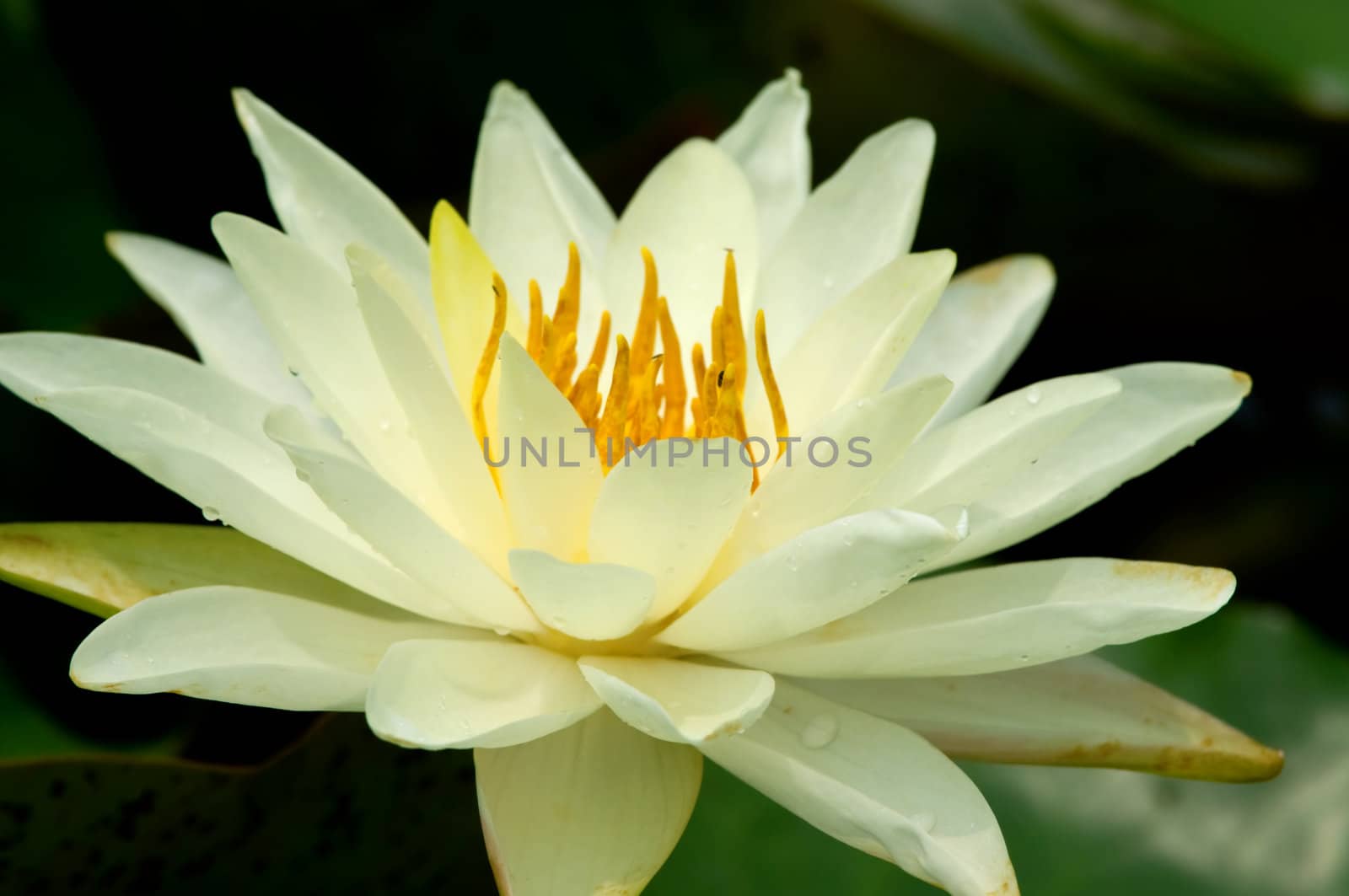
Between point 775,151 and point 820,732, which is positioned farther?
point 775,151

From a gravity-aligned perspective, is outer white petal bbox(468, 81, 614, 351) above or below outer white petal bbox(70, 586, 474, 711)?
above

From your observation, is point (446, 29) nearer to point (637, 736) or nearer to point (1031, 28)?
point (1031, 28)

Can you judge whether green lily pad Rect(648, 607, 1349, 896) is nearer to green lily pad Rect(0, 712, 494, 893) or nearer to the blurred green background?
the blurred green background

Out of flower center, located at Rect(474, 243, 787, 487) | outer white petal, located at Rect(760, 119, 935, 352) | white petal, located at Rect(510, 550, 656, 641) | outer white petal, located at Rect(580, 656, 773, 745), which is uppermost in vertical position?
outer white petal, located at Rect(760, 119, 935, 352)

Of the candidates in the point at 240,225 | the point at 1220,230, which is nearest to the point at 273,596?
the point at 240,225

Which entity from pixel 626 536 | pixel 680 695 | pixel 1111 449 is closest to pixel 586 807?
pixel 680 695

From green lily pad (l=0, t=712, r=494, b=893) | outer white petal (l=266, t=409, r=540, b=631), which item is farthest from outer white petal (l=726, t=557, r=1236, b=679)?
green lily pad (l=0, t=712, r=494, b=893)

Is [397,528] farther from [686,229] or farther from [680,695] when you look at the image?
[686,229]

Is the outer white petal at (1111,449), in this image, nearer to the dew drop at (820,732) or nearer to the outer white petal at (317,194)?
the dew drop at (820,732)
